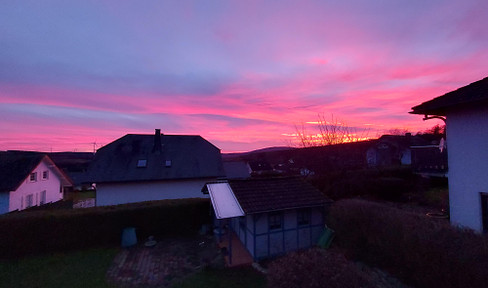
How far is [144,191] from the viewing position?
79.2 ft

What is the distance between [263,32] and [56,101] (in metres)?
15.2

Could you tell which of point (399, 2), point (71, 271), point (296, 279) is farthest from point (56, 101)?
point (399, 2)

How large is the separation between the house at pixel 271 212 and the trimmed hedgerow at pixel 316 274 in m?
5.35

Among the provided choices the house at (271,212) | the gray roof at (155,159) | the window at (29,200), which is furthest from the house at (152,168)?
the house at (271,212)

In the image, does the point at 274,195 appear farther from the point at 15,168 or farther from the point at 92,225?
the point at 15,168

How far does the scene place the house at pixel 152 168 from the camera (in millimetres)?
23594

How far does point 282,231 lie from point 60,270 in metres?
10.8

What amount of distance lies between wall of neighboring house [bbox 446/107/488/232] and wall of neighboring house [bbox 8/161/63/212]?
3519cm

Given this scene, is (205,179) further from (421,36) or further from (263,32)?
(421,36)

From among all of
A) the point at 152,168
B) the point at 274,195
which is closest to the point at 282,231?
the point at 274,195

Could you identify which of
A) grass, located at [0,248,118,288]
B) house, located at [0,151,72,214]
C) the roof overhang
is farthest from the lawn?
house, located at [0,151,72,214]

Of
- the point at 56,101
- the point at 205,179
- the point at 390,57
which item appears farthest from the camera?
the point at 205,179

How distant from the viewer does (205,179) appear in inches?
1025

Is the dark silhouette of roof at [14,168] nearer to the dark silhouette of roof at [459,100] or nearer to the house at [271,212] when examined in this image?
the house at [271,212]
